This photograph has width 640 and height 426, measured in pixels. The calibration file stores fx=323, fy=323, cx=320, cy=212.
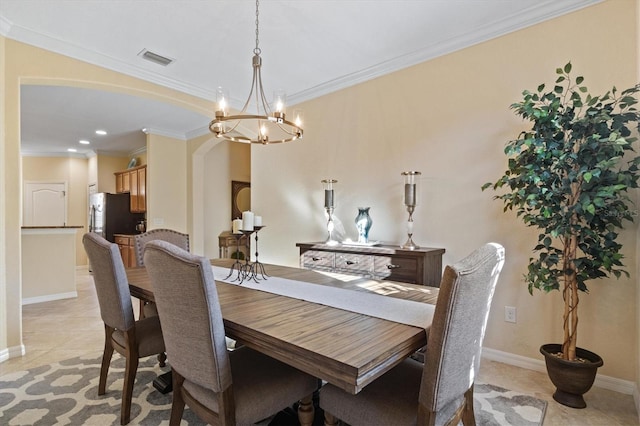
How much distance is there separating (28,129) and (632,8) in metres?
7.72

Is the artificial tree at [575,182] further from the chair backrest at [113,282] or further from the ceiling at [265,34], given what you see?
the chair backrest at [113,282]

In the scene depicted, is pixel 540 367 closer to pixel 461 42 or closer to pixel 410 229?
pixel 410 229

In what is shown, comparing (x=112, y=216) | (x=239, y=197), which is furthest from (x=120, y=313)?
(x=112, y=216)

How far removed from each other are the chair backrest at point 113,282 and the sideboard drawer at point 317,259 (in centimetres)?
177

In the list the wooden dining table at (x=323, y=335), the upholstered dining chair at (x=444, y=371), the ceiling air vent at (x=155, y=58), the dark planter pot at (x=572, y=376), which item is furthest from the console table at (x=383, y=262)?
the ceiling air vent at (x=155, y=58)

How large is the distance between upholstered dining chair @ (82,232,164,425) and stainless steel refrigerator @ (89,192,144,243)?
5043 mm

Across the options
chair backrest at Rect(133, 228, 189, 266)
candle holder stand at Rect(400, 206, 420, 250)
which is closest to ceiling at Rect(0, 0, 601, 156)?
candle holder stand at Rect(400, 206, 420, 250)

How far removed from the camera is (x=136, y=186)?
605 cm

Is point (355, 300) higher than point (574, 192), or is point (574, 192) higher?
point (574, 192)

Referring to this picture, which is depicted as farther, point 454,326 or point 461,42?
point 461,42

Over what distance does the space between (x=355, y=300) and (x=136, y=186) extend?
5804mm

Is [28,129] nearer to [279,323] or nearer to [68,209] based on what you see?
[68,209]

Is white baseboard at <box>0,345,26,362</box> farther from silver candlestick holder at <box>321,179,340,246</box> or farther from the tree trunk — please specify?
the tree trunk

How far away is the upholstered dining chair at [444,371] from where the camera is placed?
1.03 metres
